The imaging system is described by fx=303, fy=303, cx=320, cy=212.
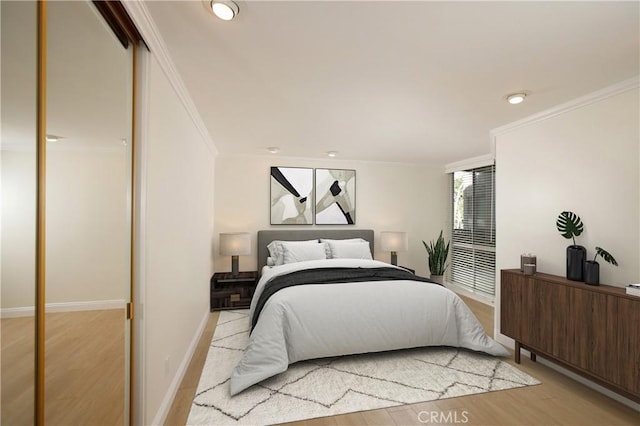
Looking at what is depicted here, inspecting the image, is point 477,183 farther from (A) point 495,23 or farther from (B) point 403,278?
(A) point 495,23

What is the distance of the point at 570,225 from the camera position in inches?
98.0

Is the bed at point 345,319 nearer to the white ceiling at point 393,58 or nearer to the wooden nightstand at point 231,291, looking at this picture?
the wooden nightstand at point 231,291

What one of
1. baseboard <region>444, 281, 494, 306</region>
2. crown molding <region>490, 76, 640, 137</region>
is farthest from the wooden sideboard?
baseboard <region>444, 281, 494, 306</region>

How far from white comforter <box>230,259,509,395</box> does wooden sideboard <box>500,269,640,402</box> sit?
0.40 meters

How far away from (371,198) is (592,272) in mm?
3339

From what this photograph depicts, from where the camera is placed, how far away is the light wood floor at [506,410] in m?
1.96

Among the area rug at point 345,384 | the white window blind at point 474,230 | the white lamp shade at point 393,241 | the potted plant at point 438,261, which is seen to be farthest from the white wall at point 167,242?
the white window blind at point 474,230

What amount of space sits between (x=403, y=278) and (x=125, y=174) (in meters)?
2.73

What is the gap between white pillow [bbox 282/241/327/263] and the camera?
4.24 m

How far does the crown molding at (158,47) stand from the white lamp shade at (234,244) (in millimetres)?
1935

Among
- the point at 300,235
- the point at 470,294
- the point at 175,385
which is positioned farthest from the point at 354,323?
the point at 470,294

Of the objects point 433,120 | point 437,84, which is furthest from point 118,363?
point 433,120

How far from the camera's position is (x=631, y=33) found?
1609 millimetres

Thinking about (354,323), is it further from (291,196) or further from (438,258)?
(438,258)
